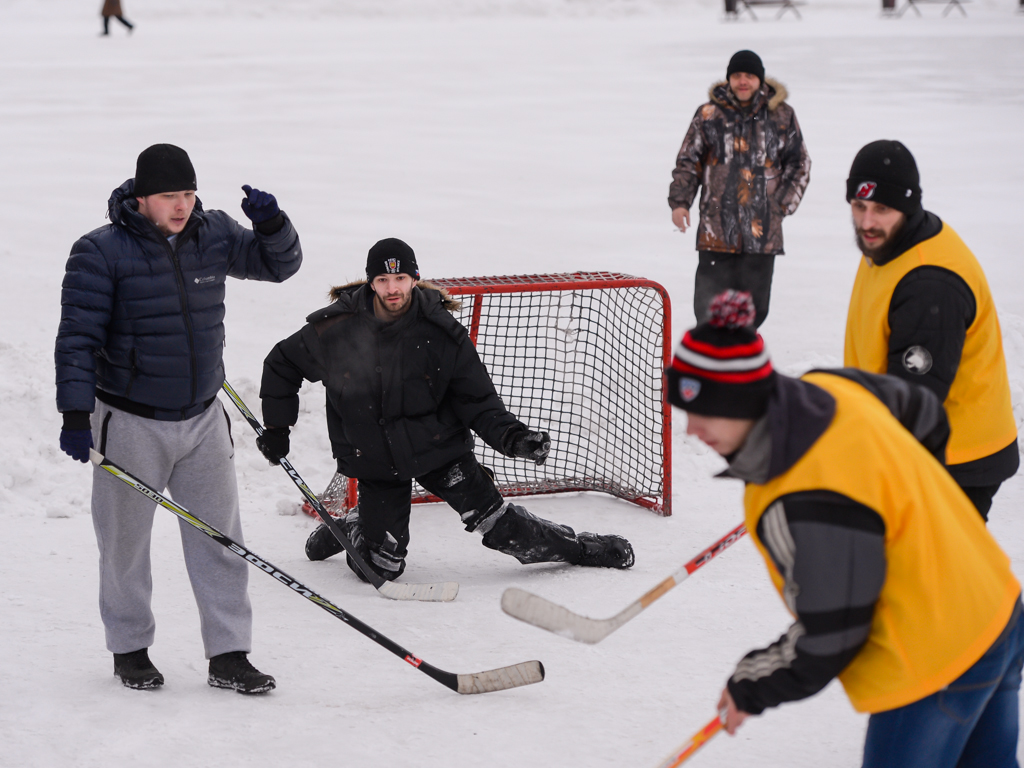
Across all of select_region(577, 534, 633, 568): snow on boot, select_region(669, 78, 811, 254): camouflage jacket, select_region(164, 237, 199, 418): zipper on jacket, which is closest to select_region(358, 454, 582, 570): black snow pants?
select_region(577, 534, 633, 568): snow on boot

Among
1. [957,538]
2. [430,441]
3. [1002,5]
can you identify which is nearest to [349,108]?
[430,441]

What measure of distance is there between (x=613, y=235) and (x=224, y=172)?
11.9 feet

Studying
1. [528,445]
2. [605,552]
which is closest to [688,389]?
[528,445]

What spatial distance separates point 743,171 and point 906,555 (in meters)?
3.79

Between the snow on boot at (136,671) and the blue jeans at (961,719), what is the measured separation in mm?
2029

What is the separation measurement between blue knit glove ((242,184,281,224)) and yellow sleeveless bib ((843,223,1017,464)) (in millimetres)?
1624

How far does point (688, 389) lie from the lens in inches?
64.9

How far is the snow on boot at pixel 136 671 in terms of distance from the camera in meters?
3.04

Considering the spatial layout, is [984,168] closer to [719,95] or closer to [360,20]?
[719,95]

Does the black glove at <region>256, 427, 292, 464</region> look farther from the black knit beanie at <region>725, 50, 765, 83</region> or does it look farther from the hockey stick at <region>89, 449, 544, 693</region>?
the black knit beanie at <region>725, 50, 765, 83</region>

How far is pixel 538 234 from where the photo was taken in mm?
7949

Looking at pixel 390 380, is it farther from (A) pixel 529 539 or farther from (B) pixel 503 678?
(B) pixel 503 678

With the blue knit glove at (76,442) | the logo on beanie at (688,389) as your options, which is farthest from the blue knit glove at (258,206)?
the logo on beanie at (688,389)

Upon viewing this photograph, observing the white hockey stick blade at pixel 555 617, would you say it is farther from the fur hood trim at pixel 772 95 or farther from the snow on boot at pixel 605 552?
the fur hood trim at pixel 772 95
